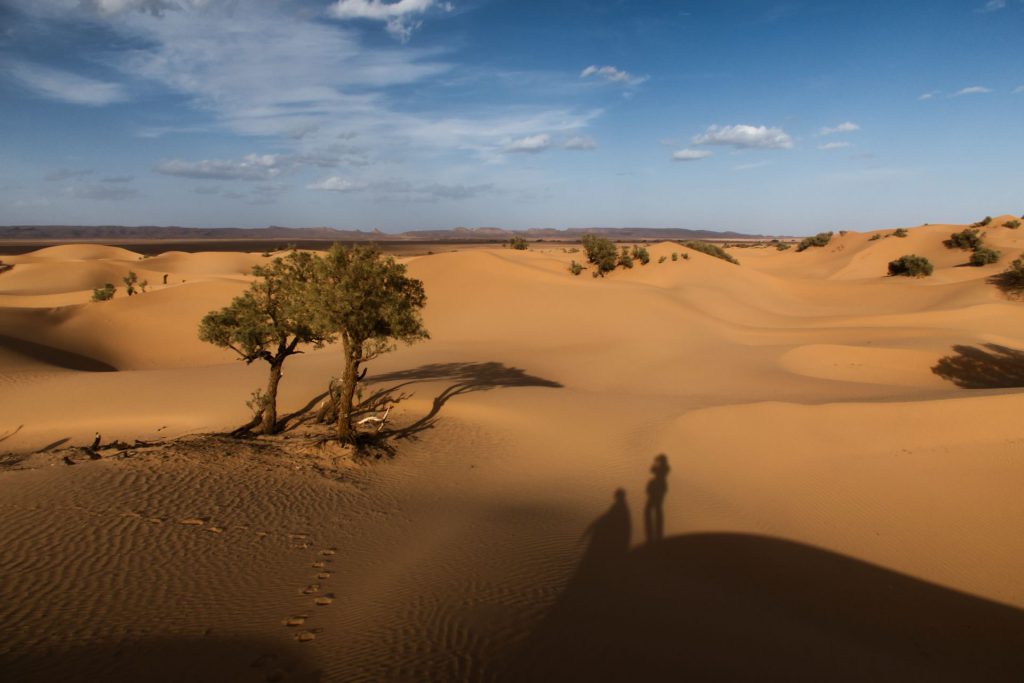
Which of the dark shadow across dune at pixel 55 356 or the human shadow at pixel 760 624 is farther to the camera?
the dark shadow across dune at pixel 55 356

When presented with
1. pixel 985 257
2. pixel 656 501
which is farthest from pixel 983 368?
pixel 985 257

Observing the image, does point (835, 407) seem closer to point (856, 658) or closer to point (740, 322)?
point (856, 658)

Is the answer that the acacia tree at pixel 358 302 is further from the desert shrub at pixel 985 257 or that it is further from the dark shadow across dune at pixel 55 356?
the desert shrub at pixel 985 257

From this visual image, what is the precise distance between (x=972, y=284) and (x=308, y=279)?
39779 mm

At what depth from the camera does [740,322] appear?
31219 mm

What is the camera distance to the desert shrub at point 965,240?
162 feet

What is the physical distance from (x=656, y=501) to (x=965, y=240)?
Result: 59702 millimetres

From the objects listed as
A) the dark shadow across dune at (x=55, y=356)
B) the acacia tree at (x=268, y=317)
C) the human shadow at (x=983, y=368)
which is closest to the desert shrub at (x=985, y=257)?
the human shadow at (x=983, y=368)

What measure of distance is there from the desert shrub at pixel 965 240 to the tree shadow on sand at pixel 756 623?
56.9 metres

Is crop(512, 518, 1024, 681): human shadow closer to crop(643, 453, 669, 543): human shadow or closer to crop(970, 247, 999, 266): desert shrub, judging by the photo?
crop(643, 453, 669, 543): human shadow

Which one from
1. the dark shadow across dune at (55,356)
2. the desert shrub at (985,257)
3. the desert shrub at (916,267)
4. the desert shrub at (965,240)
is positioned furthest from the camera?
the desert shrub at (965,240)

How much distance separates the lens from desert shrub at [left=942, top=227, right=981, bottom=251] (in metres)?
49.5

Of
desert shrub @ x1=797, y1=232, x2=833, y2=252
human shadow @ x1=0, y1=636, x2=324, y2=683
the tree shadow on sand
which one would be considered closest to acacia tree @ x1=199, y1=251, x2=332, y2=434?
human shadow @ x1=0, y1=636, x2=324, y2=683

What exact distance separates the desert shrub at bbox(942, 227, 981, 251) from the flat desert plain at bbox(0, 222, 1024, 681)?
132 ft
